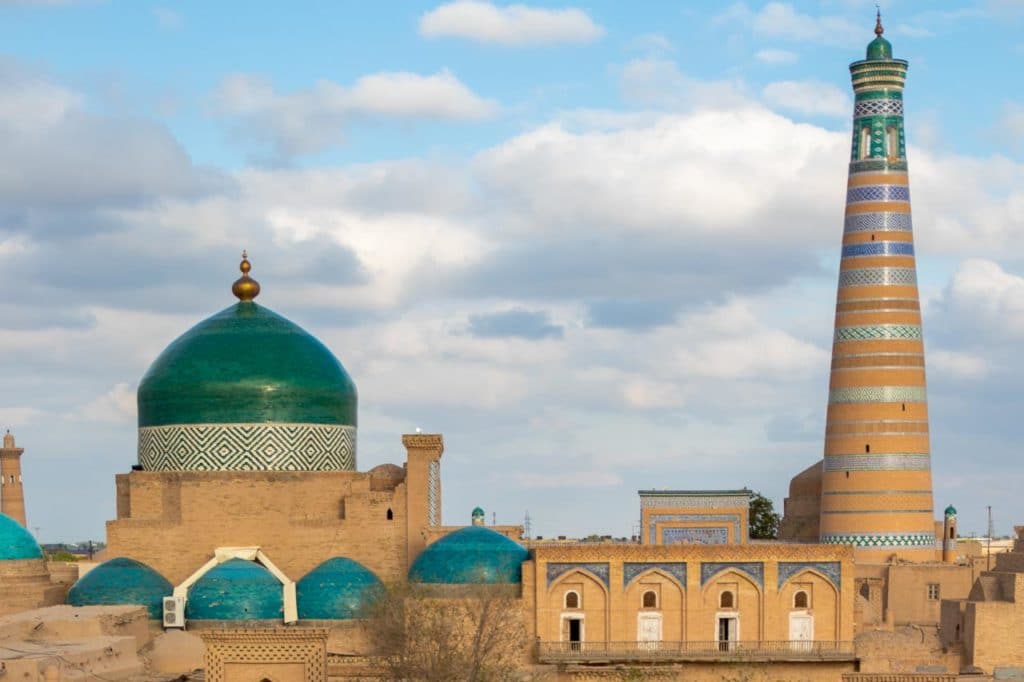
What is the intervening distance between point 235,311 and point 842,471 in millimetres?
13936

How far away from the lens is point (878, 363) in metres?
43.3

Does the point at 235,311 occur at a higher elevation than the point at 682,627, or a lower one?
higher

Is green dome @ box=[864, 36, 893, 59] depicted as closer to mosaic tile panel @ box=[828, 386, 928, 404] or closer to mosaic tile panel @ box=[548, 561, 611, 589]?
mosaic tile panel @ box=[828, 386, 928, 404]

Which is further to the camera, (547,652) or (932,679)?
(547,652)

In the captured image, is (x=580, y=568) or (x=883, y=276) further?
(x=883, y=276)

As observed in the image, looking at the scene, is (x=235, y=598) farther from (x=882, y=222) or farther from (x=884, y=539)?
(x=882, y=222)

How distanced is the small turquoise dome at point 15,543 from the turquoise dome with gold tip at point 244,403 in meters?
2.55

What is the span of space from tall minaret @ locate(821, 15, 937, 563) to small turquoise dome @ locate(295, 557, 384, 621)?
13228mm

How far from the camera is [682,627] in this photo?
3341cm

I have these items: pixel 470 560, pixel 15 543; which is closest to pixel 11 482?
pixel 15 543

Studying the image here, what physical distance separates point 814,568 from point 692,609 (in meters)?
2.16

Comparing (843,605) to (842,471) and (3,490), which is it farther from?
(3,490)

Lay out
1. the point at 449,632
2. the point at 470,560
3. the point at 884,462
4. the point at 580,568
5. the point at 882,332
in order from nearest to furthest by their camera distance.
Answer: the point at 449,632
the point at 470,560
the point at 580,568
the point at 884,462
the point at 882,332

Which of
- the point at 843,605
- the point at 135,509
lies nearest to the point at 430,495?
the point at 135,509
